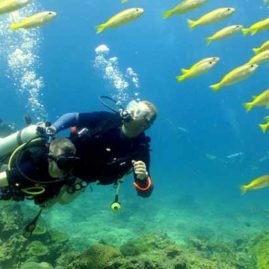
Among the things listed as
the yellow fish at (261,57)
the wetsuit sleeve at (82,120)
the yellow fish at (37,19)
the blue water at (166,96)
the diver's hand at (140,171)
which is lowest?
the blue water at (166,96)

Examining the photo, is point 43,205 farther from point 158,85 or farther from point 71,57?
point 158,85

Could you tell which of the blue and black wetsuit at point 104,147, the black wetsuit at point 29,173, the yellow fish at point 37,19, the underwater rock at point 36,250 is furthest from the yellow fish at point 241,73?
the underwater rock at point 36,250

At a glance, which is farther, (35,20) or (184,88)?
(184,88)

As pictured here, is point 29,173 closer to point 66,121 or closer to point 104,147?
point 104,147

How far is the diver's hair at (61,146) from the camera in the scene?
4586 mm

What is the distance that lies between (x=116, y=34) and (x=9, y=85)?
2351 cm

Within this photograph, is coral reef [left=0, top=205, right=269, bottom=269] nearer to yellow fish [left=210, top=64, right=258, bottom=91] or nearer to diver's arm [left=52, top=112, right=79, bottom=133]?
diver's arm [left=52, top=112, right=79, bottom=133]

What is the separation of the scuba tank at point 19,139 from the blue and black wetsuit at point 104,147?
38 centimetres

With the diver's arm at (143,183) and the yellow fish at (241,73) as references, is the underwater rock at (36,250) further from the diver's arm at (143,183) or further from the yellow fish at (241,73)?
the yellow fish at (241,73)

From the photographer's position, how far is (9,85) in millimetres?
81312

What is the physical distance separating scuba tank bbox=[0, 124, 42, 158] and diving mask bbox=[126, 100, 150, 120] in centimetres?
117

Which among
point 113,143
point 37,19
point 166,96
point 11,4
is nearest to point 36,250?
point 113,143

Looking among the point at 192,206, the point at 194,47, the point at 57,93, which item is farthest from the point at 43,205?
the point at 57,93

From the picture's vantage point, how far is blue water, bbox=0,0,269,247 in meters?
20.0
